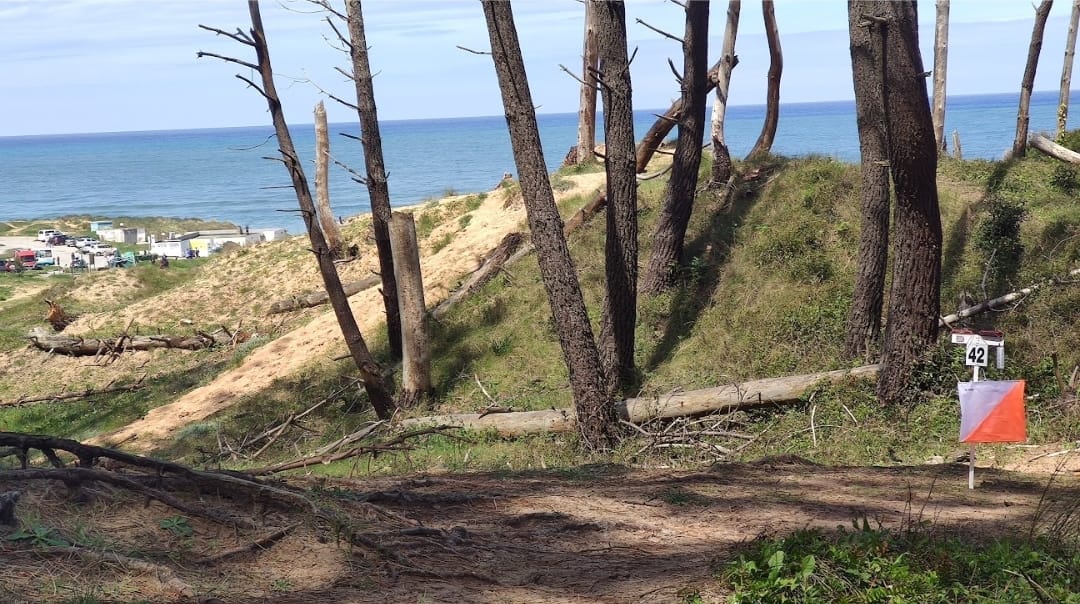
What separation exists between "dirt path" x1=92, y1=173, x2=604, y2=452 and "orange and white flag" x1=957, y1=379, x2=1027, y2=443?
1172cm

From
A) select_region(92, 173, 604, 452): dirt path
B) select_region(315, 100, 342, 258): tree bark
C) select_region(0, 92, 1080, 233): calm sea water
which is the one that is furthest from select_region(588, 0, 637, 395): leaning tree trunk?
select_region(0, 92, 1080, 233): calm sea water

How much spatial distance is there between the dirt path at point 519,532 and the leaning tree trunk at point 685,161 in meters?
6.85

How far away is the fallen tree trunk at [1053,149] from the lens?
1645 cm

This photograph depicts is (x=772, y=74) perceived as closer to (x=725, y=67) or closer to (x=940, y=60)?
(x=725, y=67)

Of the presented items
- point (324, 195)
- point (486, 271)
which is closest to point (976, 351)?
point (486, 271)

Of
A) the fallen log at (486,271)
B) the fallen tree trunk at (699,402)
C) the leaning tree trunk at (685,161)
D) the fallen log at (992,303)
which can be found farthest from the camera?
the fallen log at (486,271)

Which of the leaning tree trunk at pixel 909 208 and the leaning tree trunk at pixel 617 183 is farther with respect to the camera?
the leaning tree trunk at pixel 617 183

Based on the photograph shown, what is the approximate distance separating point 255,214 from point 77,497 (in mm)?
68314

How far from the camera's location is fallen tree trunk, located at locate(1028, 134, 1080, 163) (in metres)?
16.4

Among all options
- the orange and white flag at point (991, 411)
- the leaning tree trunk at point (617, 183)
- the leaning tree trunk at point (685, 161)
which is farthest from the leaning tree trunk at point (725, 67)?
the orange and white flag at point (991, 411)

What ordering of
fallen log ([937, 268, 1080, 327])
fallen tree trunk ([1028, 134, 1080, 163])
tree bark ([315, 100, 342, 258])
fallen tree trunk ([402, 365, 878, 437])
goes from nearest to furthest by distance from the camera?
fallen tree trunk ([402, 365, 878, 437]) → fallen log ([937, 268, 1080, 327]) → fallen tree trunk ([1028, 134, 1080, 163]) → tree bark ([315, 100, 342, 258])

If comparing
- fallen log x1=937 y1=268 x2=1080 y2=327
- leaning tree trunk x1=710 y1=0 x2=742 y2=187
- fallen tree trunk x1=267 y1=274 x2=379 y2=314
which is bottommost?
fallen tree trunk x1=267 y1=274 x2=379 y2=314

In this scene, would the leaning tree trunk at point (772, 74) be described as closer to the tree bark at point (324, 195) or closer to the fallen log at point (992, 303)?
the fallen log at point (992, 303)

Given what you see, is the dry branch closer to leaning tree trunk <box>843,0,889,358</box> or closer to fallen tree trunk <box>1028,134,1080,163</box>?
leaning tree trunk <box>843,0,889,358</box>
